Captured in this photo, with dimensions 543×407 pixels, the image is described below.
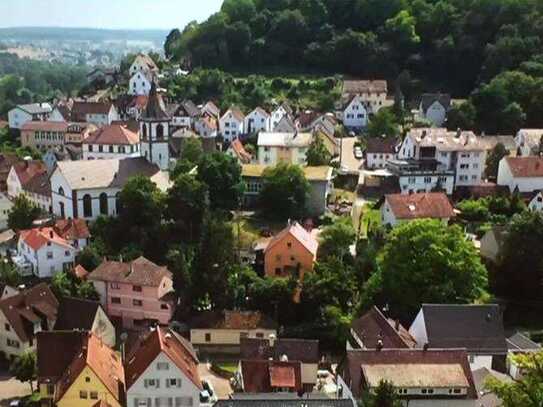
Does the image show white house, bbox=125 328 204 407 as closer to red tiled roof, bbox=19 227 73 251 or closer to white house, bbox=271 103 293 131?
red tiled roof, bbox=19 227 73 251

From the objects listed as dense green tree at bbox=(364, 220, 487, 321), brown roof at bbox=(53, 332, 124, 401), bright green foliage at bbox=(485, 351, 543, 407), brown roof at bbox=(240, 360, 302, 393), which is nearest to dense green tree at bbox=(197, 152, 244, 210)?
dense green tree at bbox=(364, 220, 487, 321)

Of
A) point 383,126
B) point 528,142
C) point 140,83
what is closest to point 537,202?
point 528,142

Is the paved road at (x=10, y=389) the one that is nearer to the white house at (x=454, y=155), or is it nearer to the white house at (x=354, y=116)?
the white house at (x=454, y=155)

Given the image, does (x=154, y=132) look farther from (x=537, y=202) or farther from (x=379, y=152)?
(x=537, y=202)

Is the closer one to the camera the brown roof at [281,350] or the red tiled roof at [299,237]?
the brown roof at [281,350]

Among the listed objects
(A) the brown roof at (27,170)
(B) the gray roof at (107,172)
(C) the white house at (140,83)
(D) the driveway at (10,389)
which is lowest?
(D) the driveway at (10,389)

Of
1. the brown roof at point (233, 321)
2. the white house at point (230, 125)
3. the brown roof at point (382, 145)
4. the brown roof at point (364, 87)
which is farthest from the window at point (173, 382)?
the brown roof at point (364, 87)
